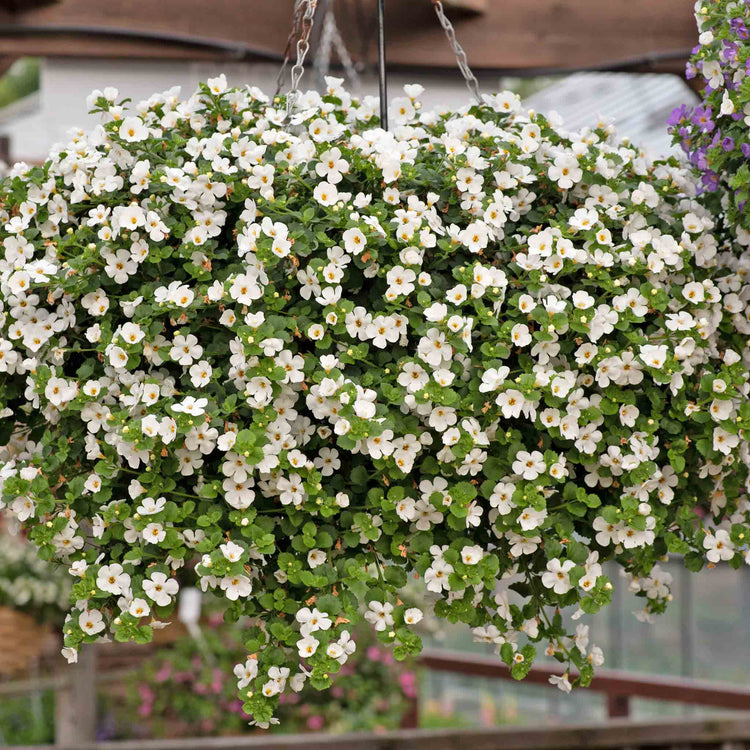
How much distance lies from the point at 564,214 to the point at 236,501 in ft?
1.60

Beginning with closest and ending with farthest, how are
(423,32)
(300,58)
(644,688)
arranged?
(300,58)
(423,32)
(644,688)

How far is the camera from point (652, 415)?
1.04m

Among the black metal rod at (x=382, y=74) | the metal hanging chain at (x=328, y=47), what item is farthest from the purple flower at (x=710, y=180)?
the metal hanging chain at (x=328, y=47)

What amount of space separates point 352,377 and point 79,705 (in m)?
3.42

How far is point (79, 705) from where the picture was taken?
3.88 meters

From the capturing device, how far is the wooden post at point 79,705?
12.7 feet

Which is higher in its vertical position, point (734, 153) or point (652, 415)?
point (734, 153)

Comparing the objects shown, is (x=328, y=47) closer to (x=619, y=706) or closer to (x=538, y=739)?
(x=538, y=739)

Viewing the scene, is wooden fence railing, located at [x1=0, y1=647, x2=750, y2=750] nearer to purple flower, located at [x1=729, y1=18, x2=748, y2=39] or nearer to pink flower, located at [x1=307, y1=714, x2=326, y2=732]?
pink flower, located at [x1=307, y1=714, x2=326, y2=732]

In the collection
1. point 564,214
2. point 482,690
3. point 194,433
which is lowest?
point 482,690

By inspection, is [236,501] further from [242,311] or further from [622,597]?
[622,597]

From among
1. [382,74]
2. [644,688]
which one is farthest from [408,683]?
[382,74]

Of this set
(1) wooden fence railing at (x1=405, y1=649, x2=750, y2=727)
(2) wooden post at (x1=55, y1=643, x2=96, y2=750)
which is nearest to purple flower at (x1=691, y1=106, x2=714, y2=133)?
(1) wooden fence railing at (x1=405, y1=649, x2=750, y2=727)

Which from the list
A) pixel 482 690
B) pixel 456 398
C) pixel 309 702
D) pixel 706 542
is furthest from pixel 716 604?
pixel 456 398
